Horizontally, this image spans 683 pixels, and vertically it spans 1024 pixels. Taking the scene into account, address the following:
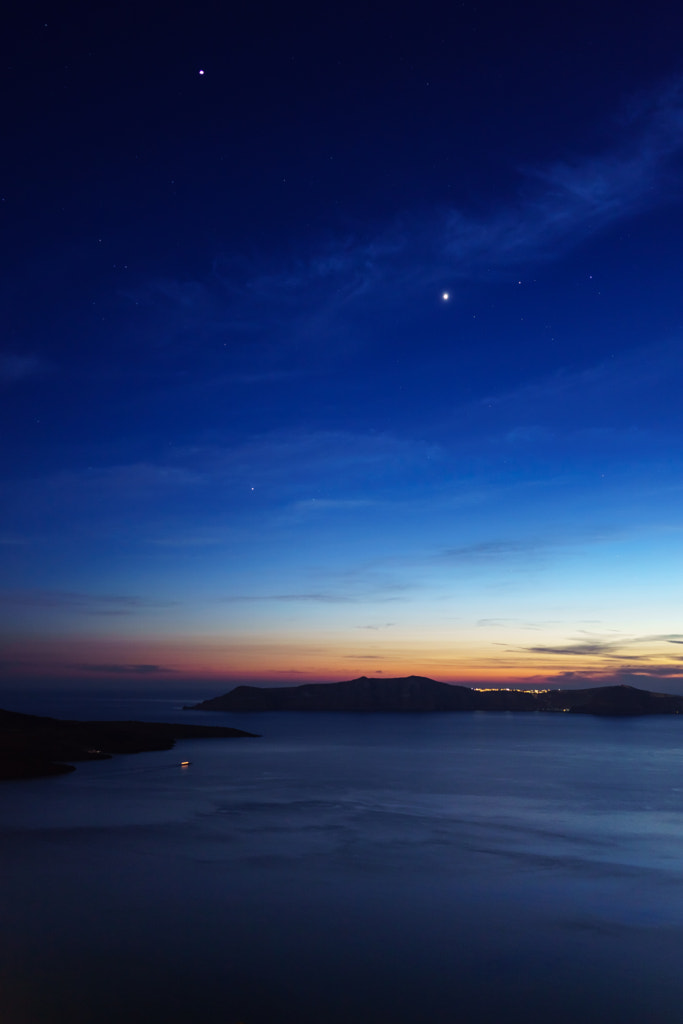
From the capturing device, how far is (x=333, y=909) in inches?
898

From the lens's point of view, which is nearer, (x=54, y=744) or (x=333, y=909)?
(x=333, y=909)

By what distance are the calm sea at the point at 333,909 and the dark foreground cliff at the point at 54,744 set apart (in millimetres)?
9198

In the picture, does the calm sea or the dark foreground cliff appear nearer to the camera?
the calm sea

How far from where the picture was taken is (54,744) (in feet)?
234

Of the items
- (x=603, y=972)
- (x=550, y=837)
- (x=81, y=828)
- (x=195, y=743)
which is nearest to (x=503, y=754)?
(x=195, y=743)

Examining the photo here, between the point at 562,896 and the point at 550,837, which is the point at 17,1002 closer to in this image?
the point at 562,896

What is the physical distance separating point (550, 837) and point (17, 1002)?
92.1ft

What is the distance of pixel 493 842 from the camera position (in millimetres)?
34344

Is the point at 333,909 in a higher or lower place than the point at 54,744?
lower

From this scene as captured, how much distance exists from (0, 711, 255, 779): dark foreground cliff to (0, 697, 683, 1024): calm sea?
30.2ft

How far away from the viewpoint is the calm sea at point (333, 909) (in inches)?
628

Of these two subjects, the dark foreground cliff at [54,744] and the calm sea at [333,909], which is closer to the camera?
the calm sea at [333,909]

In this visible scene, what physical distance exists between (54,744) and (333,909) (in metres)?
57.4

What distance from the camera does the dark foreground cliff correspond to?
57.0 metres
